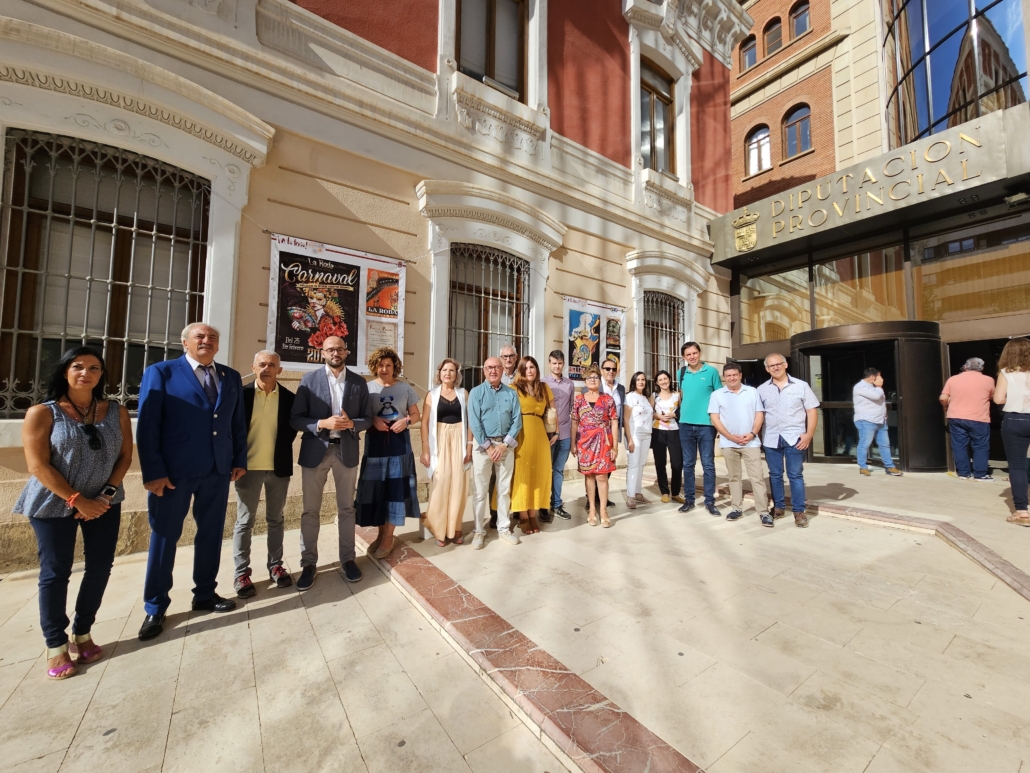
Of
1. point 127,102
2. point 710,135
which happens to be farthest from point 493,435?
point 710,135

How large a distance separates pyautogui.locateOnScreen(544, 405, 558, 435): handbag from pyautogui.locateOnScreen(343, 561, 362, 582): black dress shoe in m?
2.18

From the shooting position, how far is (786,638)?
252cm

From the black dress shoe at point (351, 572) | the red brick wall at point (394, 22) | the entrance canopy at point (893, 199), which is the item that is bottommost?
the black dress shoe at point (351, 572)

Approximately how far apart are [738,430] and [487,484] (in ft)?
9.25

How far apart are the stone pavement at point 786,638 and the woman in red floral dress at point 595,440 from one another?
585mm

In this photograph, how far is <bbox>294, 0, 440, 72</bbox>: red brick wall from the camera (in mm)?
5504

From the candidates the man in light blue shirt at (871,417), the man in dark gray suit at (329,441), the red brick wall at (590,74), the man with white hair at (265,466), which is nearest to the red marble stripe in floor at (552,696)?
the man in dark gray suit at (329,441)

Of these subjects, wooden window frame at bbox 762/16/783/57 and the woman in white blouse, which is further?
wooden window frame at bbox 762/16/783/57

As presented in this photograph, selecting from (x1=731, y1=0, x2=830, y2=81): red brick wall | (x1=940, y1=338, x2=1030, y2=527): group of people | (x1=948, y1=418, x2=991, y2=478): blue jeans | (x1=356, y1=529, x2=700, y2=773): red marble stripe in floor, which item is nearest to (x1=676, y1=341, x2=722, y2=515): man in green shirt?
(x1=940, y1=338, x2=1030, y2=527): group of people

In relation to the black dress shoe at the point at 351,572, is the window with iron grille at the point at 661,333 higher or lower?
higher

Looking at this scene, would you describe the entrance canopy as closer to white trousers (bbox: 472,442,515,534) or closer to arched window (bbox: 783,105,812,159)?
arched window (bbox: 783,105,812,159)

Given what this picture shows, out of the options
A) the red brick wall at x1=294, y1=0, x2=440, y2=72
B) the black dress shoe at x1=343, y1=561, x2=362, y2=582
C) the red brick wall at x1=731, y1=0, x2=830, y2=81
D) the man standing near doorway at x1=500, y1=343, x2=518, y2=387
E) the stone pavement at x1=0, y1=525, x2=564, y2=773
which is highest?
the red brick wall at x1=731, y1=0, x2=830, y2=81

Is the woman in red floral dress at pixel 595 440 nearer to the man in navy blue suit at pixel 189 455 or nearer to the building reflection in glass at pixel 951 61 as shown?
the man in navy blue suit at pixel 189 455

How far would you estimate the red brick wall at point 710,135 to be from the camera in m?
9.87
